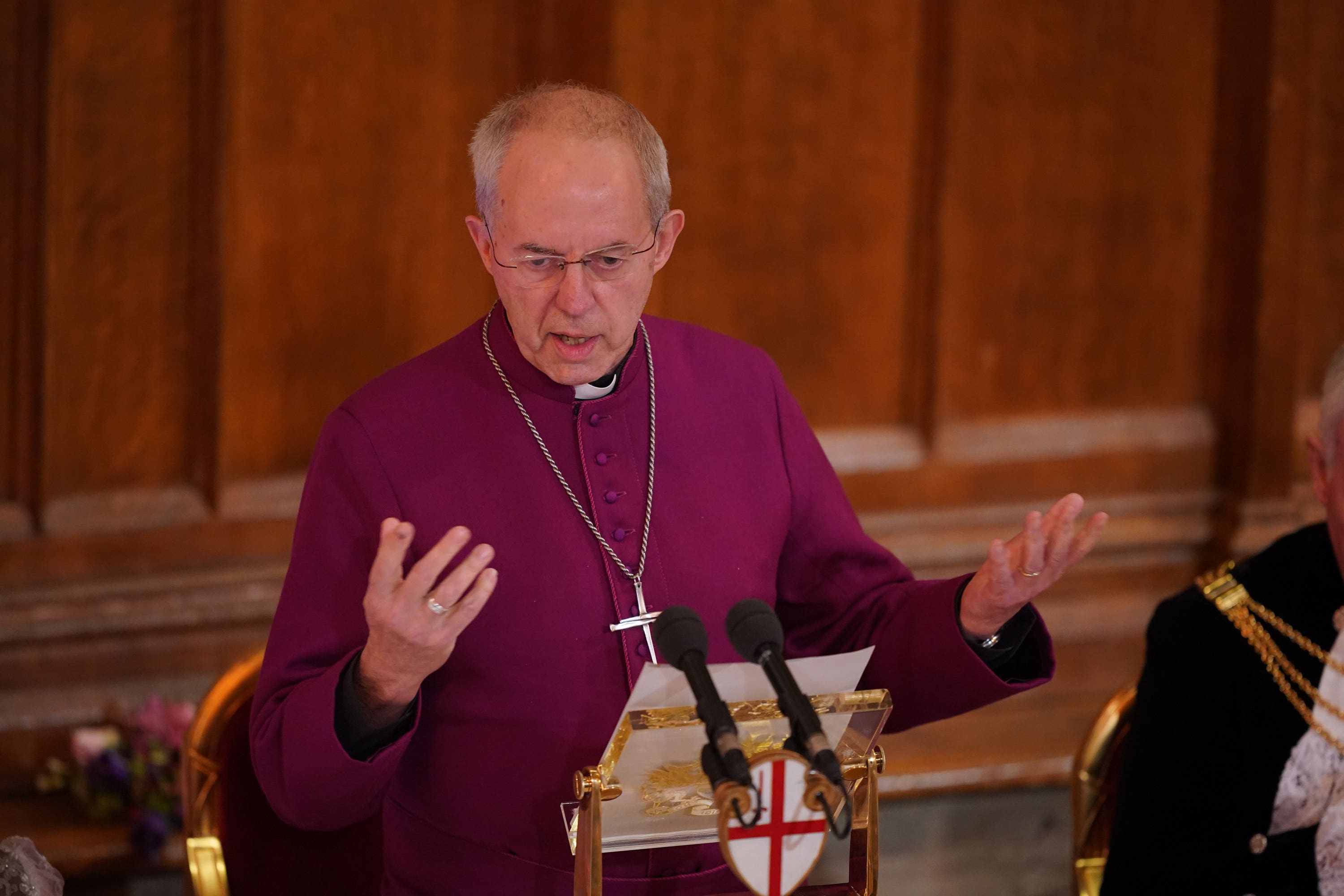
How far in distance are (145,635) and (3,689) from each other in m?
0.32

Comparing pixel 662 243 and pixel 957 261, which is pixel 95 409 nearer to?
pixel 662 243

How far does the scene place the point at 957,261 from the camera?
171 inches

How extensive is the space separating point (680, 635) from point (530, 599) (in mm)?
650

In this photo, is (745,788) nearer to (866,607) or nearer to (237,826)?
(866,607)

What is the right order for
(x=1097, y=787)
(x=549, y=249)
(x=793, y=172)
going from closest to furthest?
(x=549, y=249)
(x=1097, y=787)
(x=793, y=172)

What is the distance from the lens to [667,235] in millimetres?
2357

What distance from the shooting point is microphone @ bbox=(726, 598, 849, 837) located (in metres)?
1.61

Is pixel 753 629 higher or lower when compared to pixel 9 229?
lower

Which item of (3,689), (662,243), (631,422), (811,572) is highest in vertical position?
(662,243)

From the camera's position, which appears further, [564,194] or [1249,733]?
[1249,733]

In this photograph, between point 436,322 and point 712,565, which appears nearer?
point 712,565

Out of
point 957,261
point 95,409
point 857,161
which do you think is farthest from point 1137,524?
point 95,409

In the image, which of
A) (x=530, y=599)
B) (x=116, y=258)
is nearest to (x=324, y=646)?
(x=530, y=599)

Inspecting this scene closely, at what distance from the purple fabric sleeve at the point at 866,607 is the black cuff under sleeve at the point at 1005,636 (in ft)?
0.03
